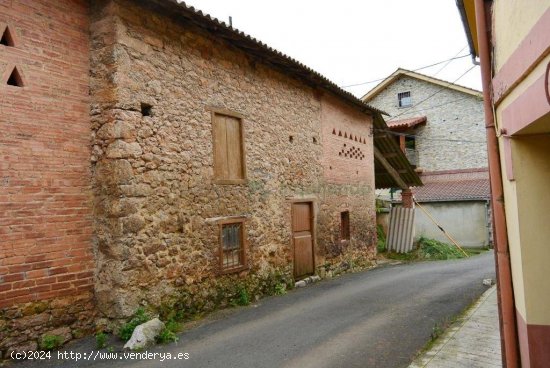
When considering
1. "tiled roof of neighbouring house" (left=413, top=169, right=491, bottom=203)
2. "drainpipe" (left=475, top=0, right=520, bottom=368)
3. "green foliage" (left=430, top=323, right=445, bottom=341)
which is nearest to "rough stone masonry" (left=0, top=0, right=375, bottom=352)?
"green foliage" (left=430, top=323, right=445, bottom=341)

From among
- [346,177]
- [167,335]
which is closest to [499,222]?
[167,335]

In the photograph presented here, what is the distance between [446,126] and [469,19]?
18443 millimetres

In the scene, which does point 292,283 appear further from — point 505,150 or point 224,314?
point 505,150

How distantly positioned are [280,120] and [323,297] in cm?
404

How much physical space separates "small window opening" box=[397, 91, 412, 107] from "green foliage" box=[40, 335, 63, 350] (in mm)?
23099

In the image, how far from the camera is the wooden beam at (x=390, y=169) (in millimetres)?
15428

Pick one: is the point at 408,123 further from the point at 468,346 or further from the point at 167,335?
the point at 167,335

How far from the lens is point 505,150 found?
3.67m

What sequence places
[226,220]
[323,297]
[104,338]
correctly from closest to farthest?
1. [104,338]
2. [226,220]
3. [323,297]

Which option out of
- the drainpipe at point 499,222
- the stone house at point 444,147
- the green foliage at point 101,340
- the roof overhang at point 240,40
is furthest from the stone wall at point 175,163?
the stone house at point 444,147

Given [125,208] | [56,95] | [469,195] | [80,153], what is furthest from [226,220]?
[469,195]

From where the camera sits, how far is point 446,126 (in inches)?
908

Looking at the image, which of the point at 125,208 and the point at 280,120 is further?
the point at 280,120

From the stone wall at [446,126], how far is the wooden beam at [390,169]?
7260 mm
